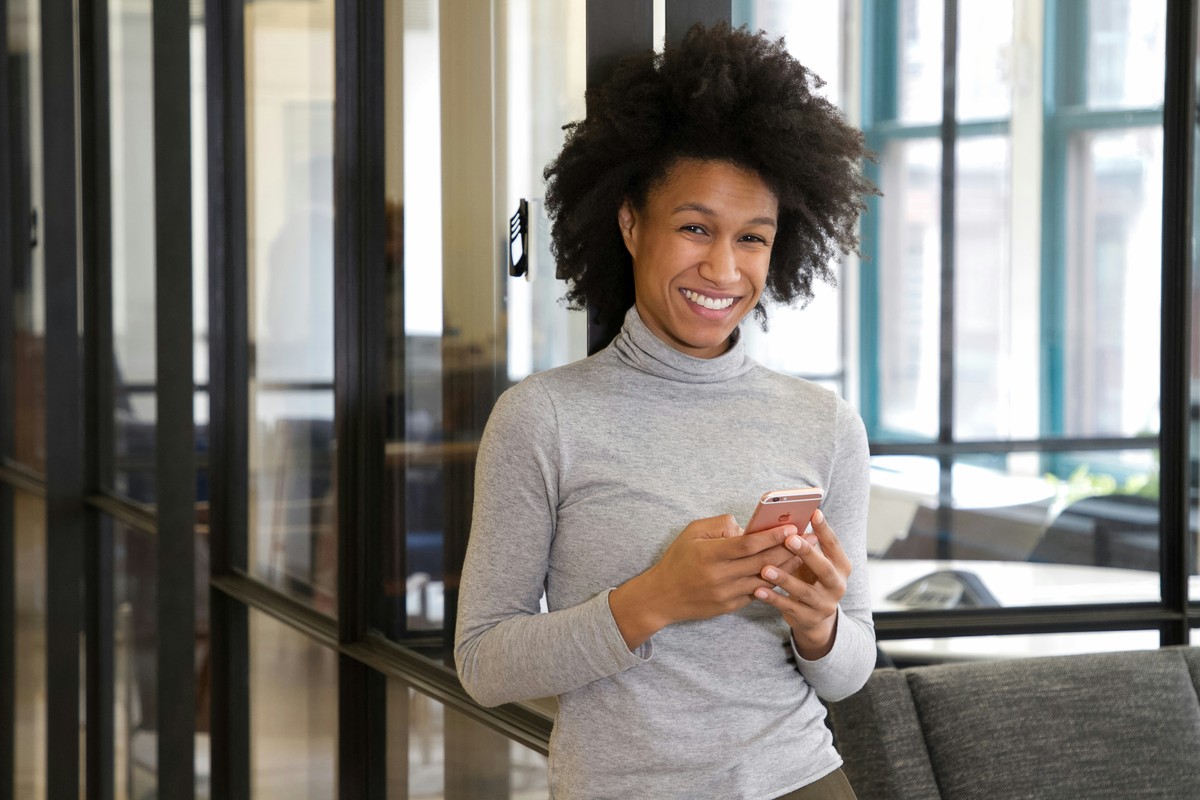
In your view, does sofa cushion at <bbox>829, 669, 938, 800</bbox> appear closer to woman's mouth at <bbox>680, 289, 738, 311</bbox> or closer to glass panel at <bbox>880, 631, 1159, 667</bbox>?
glass panel at <bbox>880, 631, 1159, 667</bbox>

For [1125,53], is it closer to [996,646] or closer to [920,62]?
[920,62]

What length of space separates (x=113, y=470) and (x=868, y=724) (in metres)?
3.02

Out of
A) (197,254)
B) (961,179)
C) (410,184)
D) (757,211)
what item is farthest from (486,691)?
(961,179)

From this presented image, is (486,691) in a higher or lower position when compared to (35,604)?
higher

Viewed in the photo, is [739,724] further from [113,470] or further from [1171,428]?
[113,470]

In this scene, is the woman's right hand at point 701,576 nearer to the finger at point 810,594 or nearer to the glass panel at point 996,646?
the finger at point 810,594

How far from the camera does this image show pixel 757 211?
1571 millimetres

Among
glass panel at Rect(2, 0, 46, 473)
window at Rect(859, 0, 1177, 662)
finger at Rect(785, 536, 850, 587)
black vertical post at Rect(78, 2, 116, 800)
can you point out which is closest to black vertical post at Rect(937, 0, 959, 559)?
window at Rect(859, 0, 1177, 662)

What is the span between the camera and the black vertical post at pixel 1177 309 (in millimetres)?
2328

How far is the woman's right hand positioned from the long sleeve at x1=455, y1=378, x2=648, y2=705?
0.18ft

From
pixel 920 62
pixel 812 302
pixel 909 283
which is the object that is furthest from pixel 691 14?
pixel 909 283

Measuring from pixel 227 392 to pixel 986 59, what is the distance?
196 cm

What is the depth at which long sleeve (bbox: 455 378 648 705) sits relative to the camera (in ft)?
4.79

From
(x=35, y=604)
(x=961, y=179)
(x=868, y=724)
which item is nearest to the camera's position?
(x=868, y=724)
